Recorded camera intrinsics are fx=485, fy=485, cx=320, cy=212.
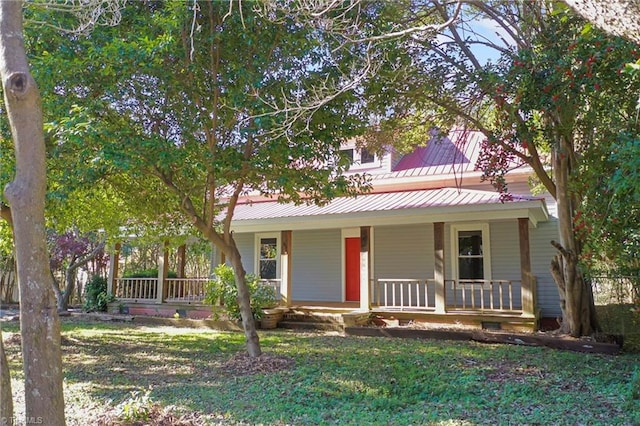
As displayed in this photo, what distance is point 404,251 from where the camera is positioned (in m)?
14.6

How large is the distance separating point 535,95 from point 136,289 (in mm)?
13369

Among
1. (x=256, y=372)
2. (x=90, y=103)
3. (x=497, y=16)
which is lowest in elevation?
(x=256, y=372)

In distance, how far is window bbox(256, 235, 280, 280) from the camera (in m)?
16.4

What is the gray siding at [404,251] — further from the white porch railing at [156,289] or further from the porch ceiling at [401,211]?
the white porch railing at [156,289]

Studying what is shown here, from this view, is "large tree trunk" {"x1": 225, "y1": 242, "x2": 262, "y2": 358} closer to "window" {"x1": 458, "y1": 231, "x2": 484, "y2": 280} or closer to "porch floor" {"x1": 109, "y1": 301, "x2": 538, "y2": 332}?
"porch floor" {"x1": 109, "y1": 301, "x2": 538, "y2": 332}

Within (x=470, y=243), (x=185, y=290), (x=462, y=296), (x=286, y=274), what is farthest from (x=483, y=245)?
(x=185, y=290)

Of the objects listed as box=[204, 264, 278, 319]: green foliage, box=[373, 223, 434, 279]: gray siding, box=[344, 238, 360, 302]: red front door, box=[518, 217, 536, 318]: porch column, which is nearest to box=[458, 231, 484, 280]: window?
box=[373, 223, 434, 279]: gray siding

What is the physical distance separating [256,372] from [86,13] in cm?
549

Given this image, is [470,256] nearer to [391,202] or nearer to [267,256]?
[391,202]

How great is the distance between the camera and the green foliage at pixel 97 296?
1586 cm

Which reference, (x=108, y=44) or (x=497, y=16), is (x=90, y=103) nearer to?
(x=108, y=44)

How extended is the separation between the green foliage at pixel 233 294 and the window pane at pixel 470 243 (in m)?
5.47

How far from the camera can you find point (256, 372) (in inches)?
285

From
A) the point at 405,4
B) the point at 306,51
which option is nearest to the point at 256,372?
the point at 306,51
